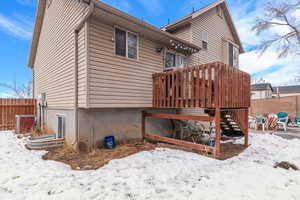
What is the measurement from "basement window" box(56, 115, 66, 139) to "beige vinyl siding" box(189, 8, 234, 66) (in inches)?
267

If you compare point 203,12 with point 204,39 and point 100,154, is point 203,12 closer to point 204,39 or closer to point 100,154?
point 204,39

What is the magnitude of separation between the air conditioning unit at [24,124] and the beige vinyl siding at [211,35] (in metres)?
9.41

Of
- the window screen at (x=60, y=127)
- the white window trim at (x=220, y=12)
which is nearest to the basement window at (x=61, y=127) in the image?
the window screen at (x=60, y=127)

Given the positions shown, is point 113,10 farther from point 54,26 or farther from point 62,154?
point 62,154

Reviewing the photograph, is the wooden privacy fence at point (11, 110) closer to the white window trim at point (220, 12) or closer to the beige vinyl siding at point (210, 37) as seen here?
the beige vinyl siding at point (210, 37)

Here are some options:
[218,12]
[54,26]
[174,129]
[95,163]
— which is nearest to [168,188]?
[95,163]

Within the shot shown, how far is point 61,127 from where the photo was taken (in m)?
6.54

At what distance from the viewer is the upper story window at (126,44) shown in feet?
18.2

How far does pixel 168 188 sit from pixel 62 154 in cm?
371

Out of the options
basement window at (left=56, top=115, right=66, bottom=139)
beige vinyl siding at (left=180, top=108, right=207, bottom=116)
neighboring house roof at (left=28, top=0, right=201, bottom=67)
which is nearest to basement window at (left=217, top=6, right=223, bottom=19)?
neighboring house roof at (left=28, top=0, right=201, bottom=67)

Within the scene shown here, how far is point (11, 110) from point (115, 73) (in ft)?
28.1

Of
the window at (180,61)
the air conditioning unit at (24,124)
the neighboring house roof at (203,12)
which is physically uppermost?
the neighboring house roof at (203,12)

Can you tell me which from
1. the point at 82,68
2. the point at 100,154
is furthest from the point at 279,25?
the point at 100,154

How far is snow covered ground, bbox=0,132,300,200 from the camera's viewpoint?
2.67 metres
